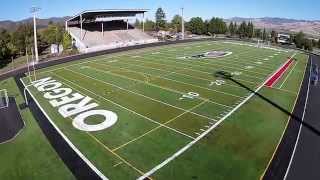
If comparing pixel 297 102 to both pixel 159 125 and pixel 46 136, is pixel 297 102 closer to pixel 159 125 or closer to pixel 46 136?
pixel 159 125

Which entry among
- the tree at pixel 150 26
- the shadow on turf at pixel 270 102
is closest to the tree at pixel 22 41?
the shadow on turf at pixel 270 102

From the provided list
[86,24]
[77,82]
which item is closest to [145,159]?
[77,82]

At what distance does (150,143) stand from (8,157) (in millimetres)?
7607

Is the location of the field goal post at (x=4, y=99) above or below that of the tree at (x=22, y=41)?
below

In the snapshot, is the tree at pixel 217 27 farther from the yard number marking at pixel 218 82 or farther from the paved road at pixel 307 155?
the paved road at pixel 307 155

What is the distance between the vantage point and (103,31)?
230 ft

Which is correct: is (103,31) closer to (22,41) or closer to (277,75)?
(22,41)

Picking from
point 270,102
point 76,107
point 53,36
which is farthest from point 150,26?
point 76,107

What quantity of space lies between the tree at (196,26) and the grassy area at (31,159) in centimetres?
8736

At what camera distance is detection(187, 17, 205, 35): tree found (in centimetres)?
10024

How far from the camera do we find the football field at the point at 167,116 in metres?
14.1

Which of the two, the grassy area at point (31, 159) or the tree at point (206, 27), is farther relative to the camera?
the tree at point (206, 27)

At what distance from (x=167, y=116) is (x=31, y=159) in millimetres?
8996

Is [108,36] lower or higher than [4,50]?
higher
